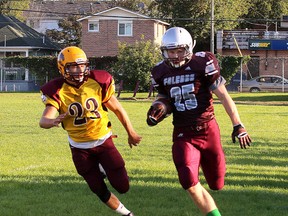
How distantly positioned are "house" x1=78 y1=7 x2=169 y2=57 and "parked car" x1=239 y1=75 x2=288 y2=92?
39.0ft

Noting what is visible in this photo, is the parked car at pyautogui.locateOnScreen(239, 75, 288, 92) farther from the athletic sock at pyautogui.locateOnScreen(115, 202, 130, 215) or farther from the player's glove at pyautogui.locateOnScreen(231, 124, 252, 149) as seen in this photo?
the player's glove at pyautogui.locateOnScreen(231, 124, 252, 149)

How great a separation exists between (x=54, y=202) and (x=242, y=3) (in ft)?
178

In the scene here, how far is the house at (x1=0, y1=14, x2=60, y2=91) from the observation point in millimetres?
49000

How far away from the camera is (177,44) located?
6.14 m

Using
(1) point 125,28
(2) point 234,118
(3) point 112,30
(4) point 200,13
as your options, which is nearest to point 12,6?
(3) point 112,30

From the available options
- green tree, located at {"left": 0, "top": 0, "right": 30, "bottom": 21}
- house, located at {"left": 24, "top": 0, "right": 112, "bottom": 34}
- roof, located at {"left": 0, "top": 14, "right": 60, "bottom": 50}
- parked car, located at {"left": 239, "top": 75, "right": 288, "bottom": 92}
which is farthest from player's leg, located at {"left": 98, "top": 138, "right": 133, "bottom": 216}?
house, located at {"left": 24, "top": 0, "right": 112, "bottom": 34}

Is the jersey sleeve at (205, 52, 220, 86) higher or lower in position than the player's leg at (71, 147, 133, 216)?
higher

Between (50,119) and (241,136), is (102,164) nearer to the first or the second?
(50,119)

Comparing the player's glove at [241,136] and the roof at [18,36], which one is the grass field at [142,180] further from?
the roof at [18,36]

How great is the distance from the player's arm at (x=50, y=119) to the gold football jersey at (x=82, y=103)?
3.0 inches

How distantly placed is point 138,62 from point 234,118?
33.2m

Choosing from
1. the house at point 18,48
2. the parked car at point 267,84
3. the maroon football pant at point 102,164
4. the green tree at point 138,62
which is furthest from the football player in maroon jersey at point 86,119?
the house at point 18,48

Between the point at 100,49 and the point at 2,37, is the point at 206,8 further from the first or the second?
the point at 2,37

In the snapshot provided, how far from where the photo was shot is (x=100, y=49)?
178 feet
